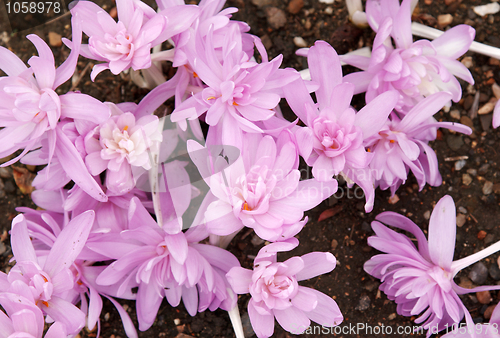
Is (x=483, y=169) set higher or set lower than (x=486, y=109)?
lower

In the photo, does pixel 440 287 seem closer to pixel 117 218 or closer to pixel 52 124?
pixel 117 218

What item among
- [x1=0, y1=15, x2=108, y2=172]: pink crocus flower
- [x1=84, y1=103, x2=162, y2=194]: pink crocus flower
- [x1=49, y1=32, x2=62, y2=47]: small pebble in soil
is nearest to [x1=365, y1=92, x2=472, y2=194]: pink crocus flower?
[x1=84, y1=103, x2=162, y2=194]: pink crocus flower

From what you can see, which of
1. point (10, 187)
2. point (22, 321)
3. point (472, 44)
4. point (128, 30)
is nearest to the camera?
point (22, 321)

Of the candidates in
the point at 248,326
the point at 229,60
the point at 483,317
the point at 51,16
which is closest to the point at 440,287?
the point at 483,317

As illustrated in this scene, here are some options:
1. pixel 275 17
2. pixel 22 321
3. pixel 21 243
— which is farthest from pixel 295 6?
pixel 22 321

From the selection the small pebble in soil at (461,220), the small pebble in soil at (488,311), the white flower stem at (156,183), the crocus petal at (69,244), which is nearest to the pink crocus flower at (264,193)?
the white flower stem at (156,183)

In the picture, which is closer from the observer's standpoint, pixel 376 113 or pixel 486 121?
pixel 376 113

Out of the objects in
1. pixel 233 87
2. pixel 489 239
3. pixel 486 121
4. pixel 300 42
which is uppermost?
pixel 233 87

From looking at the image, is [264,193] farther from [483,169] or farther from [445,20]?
[445,20]
